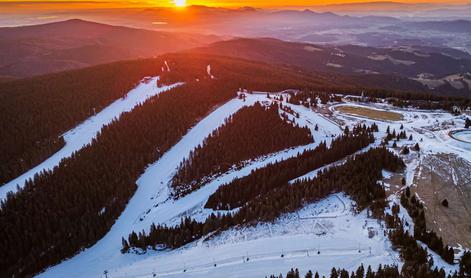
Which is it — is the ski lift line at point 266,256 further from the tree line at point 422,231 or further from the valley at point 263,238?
the tree line at point 422,231

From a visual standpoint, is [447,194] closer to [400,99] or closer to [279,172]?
[279,172]

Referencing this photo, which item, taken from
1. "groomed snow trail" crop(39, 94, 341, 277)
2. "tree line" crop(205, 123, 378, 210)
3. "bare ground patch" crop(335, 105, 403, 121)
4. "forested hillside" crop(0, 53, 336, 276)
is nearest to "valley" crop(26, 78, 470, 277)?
"groomed snow trail" crop(39, 94, 341, 277)

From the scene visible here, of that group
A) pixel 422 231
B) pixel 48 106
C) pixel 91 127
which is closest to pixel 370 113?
pixel 422 231

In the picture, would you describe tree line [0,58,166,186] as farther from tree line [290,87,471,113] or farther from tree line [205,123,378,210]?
tree line [290,87,471,113]

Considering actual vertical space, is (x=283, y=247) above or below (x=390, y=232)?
below

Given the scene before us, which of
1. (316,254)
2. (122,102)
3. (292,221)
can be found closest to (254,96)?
(122,102)

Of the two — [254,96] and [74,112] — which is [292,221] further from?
[74,112]
